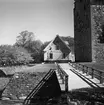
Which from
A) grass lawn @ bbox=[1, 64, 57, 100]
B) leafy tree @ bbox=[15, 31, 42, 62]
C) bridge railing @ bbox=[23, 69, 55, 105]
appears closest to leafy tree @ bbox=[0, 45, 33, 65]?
grass lawn @ bbox=[1, 64, 57, 100]

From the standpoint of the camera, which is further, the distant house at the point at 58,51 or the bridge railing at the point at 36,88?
the distant house at the point at 58,51

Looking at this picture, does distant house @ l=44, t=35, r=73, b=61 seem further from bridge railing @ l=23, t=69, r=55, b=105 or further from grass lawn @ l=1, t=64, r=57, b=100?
grass lawn @ l=1, t=64, r=57, b=100

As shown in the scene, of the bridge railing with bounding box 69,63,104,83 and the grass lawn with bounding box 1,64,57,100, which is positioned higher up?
the bridge railing with bounding box 69,63,104,83

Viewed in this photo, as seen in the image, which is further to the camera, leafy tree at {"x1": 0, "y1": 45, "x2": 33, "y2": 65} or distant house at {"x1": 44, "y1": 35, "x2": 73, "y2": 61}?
distant house at {"x1": 44, "y1": 35, "x2": 73, "y2": 61}

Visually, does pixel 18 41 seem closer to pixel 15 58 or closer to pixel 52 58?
pixel 52 58

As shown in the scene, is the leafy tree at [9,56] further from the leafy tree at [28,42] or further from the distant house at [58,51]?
the leafy tree at [28,42]

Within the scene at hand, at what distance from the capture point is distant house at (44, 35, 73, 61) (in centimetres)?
4309

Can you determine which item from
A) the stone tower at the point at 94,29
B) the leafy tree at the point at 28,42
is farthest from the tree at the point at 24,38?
the stone tower at the point at 94,29

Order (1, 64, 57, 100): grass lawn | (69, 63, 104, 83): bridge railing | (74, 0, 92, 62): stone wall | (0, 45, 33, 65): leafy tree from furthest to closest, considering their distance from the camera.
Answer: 1. (0, 45, 33, 65): leafy tree
2. (74, 0, 92, 62): stone wall
3. (1, 64, 57, 100): grass lawn
4. (69, 63, 104, 83): bridge railing

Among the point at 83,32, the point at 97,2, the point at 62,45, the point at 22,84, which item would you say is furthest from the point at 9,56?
the point at 97,2

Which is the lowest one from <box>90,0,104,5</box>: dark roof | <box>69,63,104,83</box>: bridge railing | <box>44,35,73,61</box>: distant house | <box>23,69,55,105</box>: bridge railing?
<box>23,69,55,105</box>: bridge railing

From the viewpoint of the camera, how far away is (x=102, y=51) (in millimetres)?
23688

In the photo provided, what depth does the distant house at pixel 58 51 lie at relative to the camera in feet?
141

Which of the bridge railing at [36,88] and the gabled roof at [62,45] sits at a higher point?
the gabled roof at [62,45]
